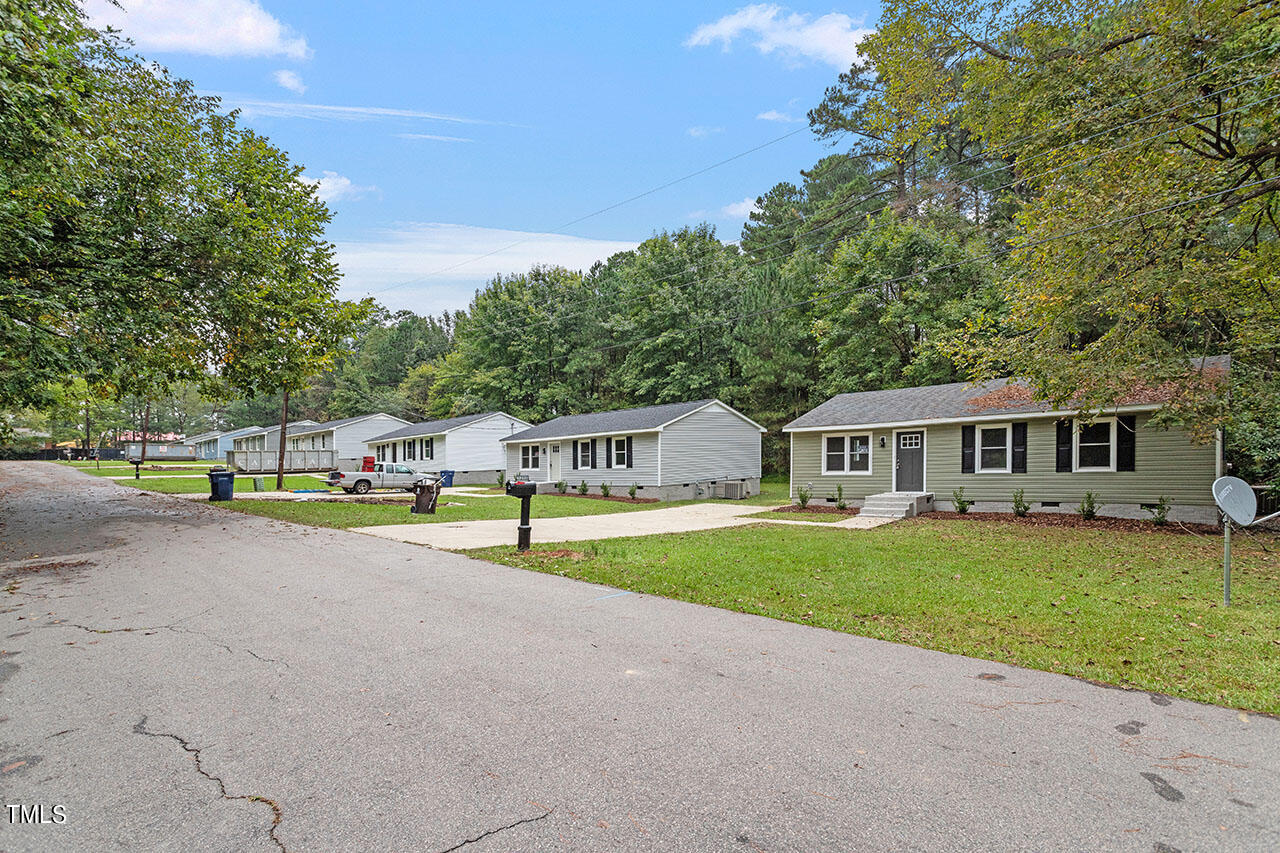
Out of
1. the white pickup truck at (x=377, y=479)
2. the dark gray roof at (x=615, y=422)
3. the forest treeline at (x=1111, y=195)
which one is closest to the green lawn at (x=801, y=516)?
the forest treeline at (x=1111, y=195)

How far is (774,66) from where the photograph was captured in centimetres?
1834

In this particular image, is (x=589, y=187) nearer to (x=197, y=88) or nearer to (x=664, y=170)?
(x=664, y=170)

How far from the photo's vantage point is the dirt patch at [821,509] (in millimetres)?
18380

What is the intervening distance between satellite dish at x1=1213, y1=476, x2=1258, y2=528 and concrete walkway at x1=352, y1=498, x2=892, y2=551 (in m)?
8.27

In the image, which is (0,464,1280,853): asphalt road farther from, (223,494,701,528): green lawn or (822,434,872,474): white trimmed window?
(822,434,872,474): white trimmed window

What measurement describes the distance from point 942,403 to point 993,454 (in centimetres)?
212

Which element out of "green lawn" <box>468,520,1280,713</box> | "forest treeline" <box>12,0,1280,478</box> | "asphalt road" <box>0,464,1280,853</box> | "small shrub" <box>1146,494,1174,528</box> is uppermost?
"forest treeline" <box>12,0,1280,478</box>

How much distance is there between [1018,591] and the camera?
752 centimetres

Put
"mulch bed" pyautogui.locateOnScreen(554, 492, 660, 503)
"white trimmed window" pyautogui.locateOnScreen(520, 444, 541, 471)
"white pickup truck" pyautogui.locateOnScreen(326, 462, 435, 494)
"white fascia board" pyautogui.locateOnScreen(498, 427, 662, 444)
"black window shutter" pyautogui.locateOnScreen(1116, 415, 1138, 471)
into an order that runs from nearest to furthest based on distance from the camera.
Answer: "black window shutter" pyautogui.locateOnScreen(1116, 415, 1138, 471)
"mulch bed" pyautogui.locateOnScreen(554, 492, 660, 503)
"white fascia board" pyautogui.locateOnScreen(498, 427, 662, 444)
"white pickup truck" pyautogui.locateOnScreen(326, 462, 435, 494)
"white trimmed window" pyautogui.locateOnScreen(520, 444, 541, 471)

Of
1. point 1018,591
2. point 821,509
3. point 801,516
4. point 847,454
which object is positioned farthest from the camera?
point 847,454

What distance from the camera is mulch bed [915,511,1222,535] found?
44.0 ft

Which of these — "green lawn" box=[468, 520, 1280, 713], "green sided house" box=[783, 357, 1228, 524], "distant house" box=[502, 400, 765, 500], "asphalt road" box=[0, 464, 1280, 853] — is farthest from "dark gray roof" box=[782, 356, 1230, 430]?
"asphalt road" box=[0, 464, 1280, 853]

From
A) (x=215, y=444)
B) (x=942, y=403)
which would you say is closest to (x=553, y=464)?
(x=942, y=403)

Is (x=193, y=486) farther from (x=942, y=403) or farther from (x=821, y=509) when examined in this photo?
(x=942, y=403)
